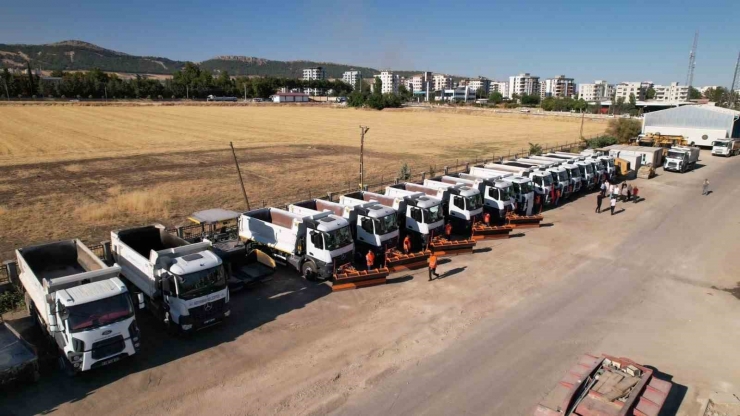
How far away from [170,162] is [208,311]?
105 ft

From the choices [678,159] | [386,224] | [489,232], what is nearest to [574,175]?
[489,232]

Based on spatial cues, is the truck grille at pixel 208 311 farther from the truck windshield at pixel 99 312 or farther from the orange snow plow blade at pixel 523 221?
the orange snow plow blade at pixel 523 221

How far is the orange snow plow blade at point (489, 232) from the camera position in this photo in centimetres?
2180

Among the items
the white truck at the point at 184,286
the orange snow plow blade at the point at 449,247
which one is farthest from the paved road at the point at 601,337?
the white truck at the point at 184,286

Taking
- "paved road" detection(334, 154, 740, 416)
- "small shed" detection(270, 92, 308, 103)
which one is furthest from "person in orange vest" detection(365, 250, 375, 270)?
"small shed" detection(270, 92, 308, 103)

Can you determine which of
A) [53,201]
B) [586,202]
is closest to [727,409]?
[586,202]

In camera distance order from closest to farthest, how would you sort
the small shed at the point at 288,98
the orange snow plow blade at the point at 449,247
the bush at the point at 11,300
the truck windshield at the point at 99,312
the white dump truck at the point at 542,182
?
the truck windshield at the point at 99,312 < the bush at the point at 11,300 < the orange snow plow blade at the point at 449,247 < the white dump truck at the point at 542,182 < the small shed at the point at 288,98

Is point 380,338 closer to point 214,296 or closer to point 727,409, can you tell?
point 214,296

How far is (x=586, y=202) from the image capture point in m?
30.0

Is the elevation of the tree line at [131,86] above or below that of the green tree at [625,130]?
above

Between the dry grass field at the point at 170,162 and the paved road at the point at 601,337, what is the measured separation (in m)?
16.6

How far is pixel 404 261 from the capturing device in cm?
1798

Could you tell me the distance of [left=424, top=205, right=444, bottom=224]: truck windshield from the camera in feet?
65.4

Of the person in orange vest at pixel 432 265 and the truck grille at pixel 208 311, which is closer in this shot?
the truck grille at pixel 208 311
